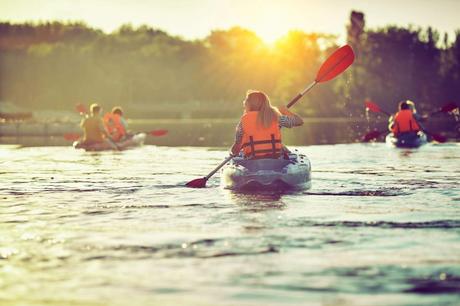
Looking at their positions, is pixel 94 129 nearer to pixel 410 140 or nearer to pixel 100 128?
pixel 100 128

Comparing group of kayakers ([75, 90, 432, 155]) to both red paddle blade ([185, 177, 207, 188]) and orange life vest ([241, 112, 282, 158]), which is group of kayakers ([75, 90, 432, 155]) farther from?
red paddle blade ([185, 177, 207, 188])

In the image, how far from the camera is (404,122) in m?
28.6

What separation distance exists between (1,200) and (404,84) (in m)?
75.4

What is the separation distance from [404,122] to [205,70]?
81.5 metres

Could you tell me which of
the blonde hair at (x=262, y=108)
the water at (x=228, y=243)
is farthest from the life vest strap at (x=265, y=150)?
the water at (x=228, y=243)

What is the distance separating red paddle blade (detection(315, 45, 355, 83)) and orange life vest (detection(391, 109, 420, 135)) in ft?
34.3

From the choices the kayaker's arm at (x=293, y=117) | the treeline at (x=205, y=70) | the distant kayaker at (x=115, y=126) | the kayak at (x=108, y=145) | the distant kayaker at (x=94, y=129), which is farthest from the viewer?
the treeline at (x=205, y=70)

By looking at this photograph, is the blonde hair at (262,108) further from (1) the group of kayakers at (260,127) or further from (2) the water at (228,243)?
(2) the water at (228,243)

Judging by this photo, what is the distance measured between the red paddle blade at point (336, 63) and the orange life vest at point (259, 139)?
333cm

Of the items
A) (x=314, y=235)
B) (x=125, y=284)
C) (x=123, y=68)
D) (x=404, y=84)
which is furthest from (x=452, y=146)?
(x=123, y=68)

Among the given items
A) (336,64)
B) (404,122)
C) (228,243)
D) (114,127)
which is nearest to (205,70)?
(114,127)

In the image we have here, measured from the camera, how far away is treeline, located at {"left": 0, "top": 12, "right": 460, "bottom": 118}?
88688mm

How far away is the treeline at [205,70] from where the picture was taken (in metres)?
88.7

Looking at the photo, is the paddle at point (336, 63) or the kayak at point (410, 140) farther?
the kayak at point (410, 140)
